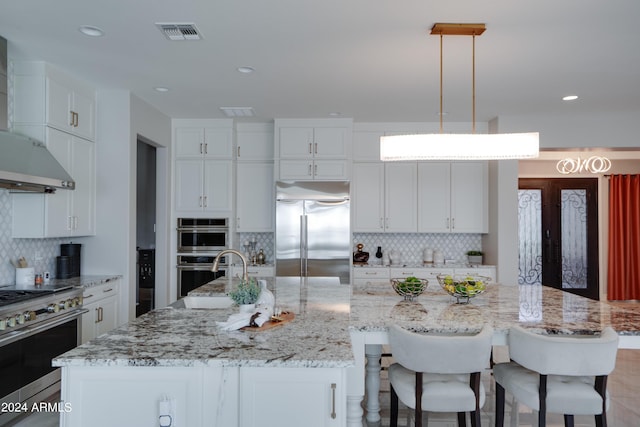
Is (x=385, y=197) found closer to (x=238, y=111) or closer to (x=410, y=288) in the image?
(x=238, y=111)

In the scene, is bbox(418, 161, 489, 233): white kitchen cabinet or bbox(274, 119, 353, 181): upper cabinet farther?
bbox(418, 161, 489, 233): white kitchen cabinet

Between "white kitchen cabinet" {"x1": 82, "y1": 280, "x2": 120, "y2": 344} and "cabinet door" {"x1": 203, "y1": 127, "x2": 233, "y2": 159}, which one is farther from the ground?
"cabinet door" {"x1": 203, "y1": 127, "x2": 233, "y2": 159}

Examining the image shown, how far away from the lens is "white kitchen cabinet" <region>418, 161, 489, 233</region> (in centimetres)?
589

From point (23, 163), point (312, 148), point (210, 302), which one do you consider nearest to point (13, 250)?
point (23, 163)

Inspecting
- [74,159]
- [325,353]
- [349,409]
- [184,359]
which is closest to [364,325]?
[349,409]

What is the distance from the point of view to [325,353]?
1.77 meters

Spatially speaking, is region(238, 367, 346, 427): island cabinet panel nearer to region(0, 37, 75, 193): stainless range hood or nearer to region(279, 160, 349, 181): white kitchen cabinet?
region(0, 37, 75, 193): stainless range hood

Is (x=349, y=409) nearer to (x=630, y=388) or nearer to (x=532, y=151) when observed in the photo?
(x=532, y=151)

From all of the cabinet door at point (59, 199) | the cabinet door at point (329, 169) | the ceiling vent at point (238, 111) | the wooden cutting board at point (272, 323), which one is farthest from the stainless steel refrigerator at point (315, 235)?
the wooden cutting board at point (272, 323)

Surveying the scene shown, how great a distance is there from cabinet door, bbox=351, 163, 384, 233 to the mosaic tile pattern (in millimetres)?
401

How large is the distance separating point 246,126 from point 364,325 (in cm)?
424

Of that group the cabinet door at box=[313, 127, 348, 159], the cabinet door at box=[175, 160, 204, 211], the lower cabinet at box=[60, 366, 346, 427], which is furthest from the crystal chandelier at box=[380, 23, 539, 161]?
the cabinet door at box=[175, 160, 204, 211]

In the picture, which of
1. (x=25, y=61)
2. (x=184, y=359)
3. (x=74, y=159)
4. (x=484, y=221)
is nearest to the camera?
(x=184, y=359)

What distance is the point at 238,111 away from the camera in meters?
5.36
